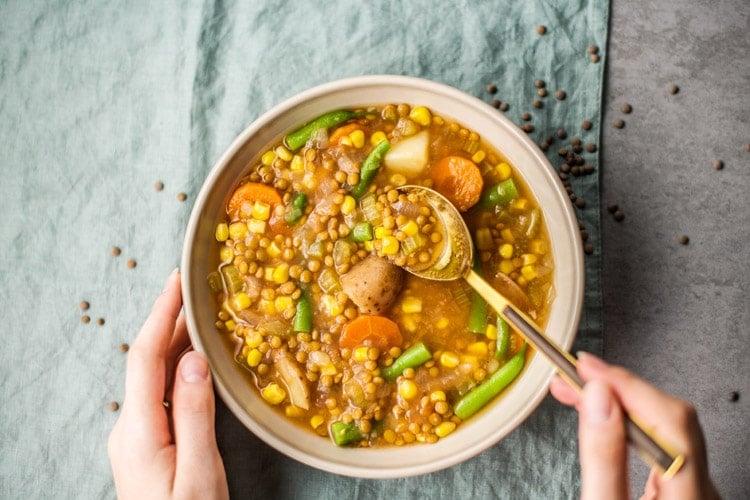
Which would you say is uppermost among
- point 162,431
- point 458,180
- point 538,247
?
point 458,180

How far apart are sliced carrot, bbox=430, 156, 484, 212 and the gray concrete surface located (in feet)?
2.93

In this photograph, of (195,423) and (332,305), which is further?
(332,305)

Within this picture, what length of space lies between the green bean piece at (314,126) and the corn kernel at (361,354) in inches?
41.8

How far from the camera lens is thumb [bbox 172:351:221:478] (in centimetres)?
296

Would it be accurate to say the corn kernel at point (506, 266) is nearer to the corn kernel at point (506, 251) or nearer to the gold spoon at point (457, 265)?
the corn kernel at point (506, 251)

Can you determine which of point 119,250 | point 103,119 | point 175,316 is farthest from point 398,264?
point 103,119

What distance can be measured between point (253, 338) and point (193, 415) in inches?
18.0

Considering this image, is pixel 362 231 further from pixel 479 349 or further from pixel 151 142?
pixel 151 142

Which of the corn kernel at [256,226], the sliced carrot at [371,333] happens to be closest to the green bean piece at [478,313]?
the sliced carrot at [371,333]

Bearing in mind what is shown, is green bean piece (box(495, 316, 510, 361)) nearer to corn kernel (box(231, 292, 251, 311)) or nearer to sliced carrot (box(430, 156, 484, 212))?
sliced carrot (box(430, 156, 484, 212))

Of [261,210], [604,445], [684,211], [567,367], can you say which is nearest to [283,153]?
[261,210]

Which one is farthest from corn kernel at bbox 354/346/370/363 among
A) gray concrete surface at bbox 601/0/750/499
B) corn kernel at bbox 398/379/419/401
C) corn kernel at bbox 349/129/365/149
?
gray concrete surface at bbox 601/0/750/499

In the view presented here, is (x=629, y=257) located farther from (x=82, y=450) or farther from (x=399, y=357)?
(x=82, y=450)

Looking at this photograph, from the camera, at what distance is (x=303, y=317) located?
320 centimetres
